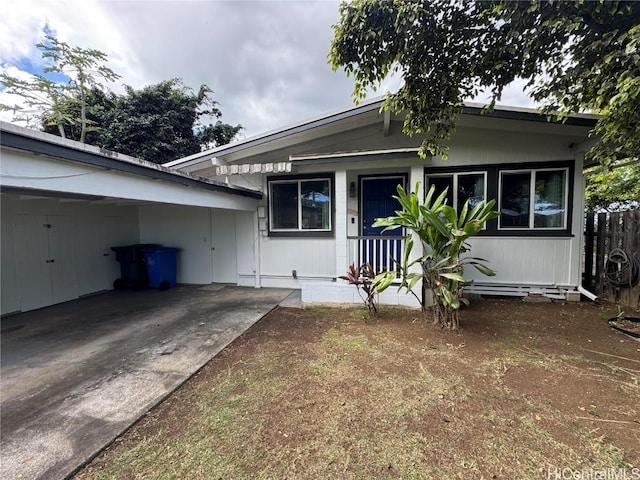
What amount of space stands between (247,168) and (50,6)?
564 cm

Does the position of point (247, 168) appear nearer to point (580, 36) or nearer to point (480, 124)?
point (480, 124)

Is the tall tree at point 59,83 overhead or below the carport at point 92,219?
overhead

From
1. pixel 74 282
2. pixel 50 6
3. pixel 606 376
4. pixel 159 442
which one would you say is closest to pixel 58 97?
pixel 50 6

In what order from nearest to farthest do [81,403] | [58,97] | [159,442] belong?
[159,442], [81,403], [58,97]

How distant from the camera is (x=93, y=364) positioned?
10.4 ft

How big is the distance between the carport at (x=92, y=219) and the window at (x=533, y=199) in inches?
201

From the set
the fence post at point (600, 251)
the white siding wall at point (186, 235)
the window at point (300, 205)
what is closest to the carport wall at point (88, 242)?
the white siding wall at point (186, 235)

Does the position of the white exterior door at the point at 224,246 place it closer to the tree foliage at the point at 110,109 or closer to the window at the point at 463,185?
the window at the point at 463,185

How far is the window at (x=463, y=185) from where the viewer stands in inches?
215

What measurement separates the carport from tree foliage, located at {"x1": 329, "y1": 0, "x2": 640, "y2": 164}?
2.96m

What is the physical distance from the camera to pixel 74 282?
6.13m

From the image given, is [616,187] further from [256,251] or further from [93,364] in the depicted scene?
[93,364]

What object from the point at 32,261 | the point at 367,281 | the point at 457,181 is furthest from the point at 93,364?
the point at 457,181

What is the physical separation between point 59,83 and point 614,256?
17368mm
